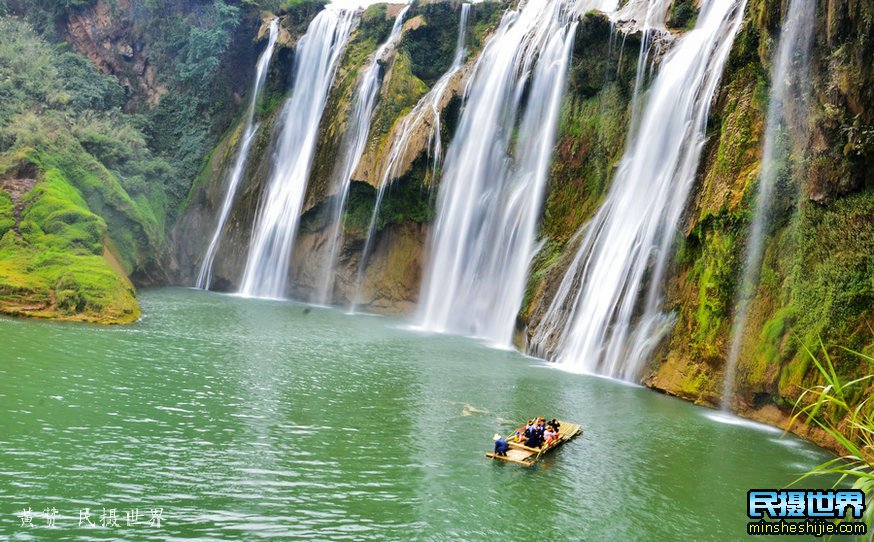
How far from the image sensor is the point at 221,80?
45906mm

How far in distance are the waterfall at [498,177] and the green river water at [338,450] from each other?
7347 millimetres

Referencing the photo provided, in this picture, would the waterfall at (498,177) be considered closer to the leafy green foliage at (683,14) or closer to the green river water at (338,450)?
the leafy green foliage at (683,14)

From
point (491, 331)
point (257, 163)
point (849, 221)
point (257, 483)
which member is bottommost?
point (257, 483)

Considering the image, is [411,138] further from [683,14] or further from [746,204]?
[746,204]

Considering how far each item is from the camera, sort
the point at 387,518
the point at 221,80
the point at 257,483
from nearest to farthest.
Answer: the point at 387,518 → the point at 257,483 → the point at 221,80

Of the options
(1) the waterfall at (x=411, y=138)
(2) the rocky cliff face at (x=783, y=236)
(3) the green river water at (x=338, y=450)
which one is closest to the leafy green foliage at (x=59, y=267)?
(3) the green river water at (x=338, y=450)

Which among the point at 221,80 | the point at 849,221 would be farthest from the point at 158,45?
the point at 849,221

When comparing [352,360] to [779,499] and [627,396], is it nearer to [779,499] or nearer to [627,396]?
[627,396]

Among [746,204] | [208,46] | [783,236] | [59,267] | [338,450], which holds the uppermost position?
[208,46]

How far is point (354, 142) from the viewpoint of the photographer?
3644cm

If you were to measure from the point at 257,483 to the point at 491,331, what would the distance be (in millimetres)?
17654

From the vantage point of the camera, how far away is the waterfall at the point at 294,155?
124ft

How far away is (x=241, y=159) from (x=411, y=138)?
13456mm

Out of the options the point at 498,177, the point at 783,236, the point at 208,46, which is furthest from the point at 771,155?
the point at 208,46
